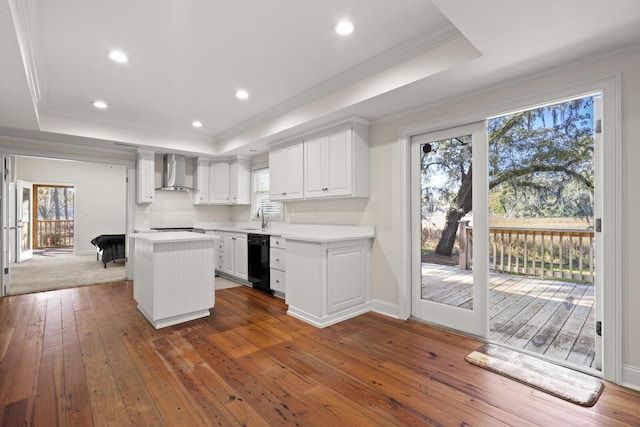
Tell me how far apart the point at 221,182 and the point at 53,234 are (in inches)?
304

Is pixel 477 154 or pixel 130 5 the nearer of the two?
pixel 130 5

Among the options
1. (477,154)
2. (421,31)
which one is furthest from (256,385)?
(421,31)

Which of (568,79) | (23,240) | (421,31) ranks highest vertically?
(421,31)

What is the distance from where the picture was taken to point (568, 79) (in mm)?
2336

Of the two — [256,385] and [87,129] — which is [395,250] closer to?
[256,385]

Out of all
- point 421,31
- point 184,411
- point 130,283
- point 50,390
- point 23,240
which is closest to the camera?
point 184,411

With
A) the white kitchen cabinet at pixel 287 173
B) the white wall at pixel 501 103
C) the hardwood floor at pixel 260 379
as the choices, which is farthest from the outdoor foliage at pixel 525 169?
the white kitchen cabinet at pixel 287 173

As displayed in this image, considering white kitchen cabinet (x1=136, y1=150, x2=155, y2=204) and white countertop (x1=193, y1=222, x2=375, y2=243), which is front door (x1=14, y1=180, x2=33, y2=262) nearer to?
white kitchen cabinet (x1=136, y1=150, x2=155, y2=204)

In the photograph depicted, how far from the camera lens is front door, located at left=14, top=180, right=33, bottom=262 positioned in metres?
7.55

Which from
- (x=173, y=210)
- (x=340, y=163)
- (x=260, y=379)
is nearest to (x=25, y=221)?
(x=173, y=210)

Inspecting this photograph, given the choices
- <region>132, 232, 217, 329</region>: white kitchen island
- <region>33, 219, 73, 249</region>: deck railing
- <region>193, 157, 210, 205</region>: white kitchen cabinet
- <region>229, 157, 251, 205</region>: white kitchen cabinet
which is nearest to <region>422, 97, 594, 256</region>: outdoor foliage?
<region>132, 232, 217, 329</region>: white kitchen island

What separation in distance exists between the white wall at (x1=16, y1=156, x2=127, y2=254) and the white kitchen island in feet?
20.4

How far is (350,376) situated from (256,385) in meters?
0.67

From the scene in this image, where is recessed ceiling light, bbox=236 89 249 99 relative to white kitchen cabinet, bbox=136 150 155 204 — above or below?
above
